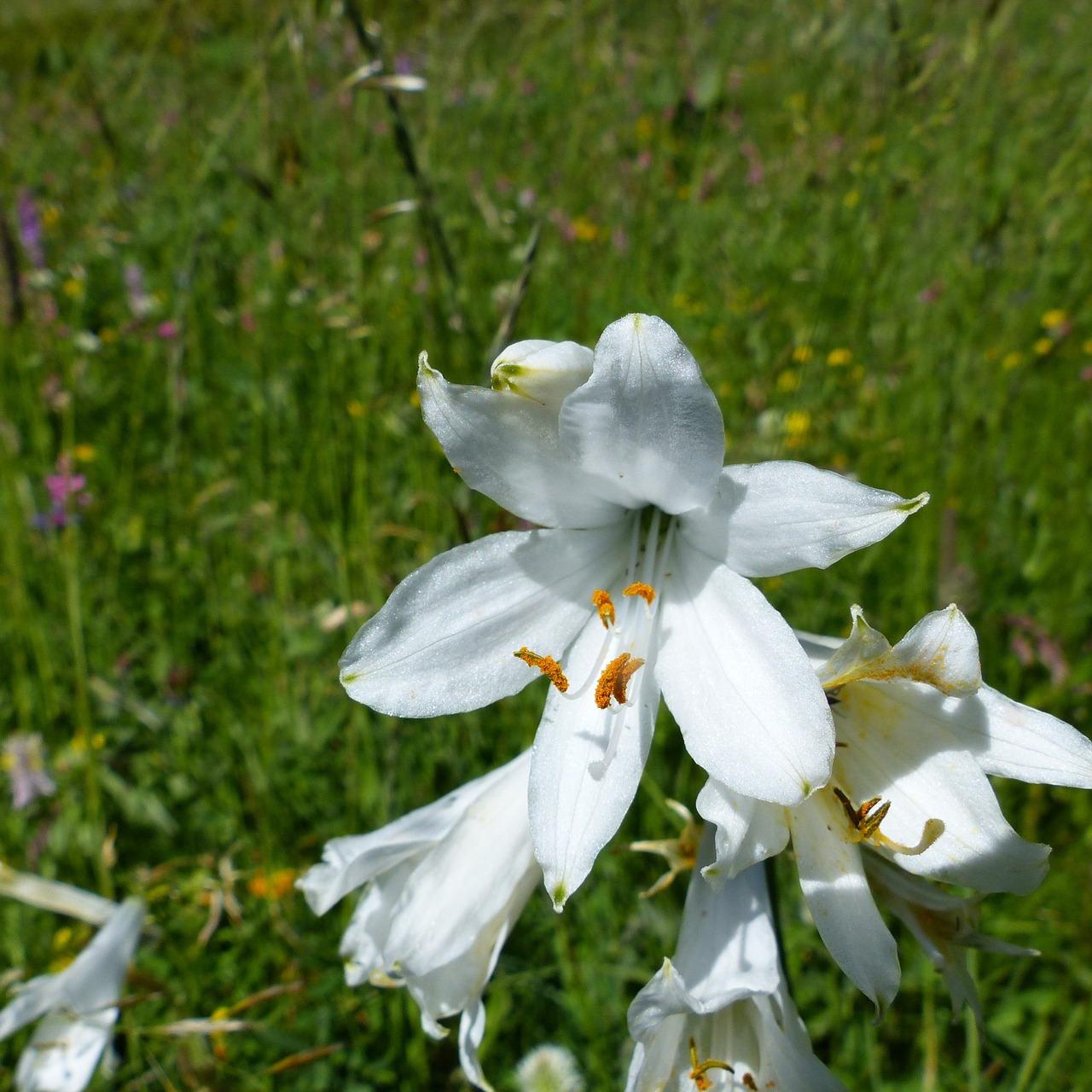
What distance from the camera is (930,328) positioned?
3174 millimetres

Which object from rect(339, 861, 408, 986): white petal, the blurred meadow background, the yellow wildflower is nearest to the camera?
rect(339, 861, 408, 986): white petal

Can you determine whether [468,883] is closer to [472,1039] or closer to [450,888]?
[450,888]

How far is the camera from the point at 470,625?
1031mm

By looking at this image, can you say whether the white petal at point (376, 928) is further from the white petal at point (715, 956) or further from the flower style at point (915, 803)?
the flower style at point (915, 803)

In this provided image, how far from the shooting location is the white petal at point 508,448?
949 millimetres

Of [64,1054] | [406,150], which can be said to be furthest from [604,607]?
[64,1054]

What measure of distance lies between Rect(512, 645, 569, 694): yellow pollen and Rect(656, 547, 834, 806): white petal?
0.40 feet

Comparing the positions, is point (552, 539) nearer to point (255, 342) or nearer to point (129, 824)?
point (129, 824)

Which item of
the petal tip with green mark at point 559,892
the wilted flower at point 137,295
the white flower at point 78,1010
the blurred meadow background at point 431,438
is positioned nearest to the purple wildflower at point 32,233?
the blurred meadow background at point 431,438

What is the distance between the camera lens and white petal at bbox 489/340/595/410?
94 cm

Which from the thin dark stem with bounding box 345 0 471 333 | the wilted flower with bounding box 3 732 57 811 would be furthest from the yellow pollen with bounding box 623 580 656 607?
the wilted flower with bounding box 3 732 57 811

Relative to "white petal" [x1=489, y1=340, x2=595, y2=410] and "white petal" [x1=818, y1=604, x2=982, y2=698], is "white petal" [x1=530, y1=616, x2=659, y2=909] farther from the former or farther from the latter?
"white petal" [x1=489, y1=340, x2=595, y2=410]

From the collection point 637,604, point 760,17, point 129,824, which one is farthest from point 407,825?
point 760,17

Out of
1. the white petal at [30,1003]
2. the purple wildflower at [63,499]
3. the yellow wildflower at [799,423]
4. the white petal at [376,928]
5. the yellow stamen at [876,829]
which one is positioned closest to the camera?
the yellow stamen at [876,829]
